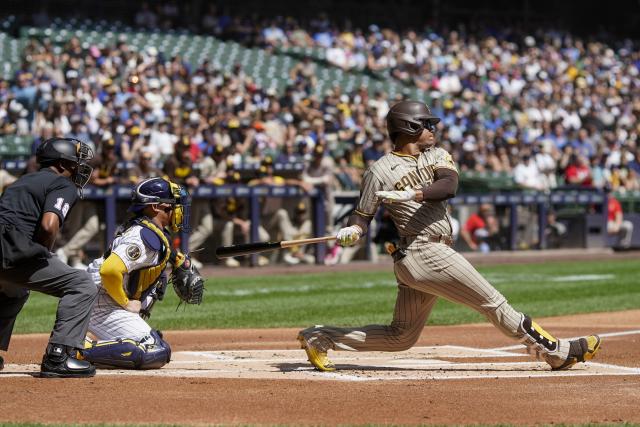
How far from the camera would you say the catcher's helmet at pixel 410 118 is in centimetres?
713

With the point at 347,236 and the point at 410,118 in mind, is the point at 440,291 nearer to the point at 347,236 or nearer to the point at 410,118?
the point at 347,236

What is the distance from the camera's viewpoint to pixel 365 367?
25.4 feet

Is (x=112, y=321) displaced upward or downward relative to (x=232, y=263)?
upward

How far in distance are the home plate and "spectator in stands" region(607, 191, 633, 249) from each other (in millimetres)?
14270

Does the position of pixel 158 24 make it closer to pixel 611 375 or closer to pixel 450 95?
pixel 450 95

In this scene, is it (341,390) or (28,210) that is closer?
(341,390)

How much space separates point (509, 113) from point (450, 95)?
1.60 metres

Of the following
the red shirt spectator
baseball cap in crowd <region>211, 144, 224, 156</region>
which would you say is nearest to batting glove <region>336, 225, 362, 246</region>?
baseball cap in crowd <region>211, 144, 224, 156</region>

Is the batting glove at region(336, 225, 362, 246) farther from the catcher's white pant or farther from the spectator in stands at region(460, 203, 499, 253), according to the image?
the spectator in stands at region(460, 203, 499, 253)

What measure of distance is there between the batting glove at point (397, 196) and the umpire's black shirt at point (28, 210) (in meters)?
1.86

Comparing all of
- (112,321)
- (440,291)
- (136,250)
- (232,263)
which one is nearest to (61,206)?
(136,250)

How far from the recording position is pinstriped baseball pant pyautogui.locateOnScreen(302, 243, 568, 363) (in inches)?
276

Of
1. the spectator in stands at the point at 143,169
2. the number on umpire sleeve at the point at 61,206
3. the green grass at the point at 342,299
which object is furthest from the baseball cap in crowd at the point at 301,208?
the number on umpire sleeve at the point at 61,206

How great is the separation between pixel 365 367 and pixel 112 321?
1733 mm
